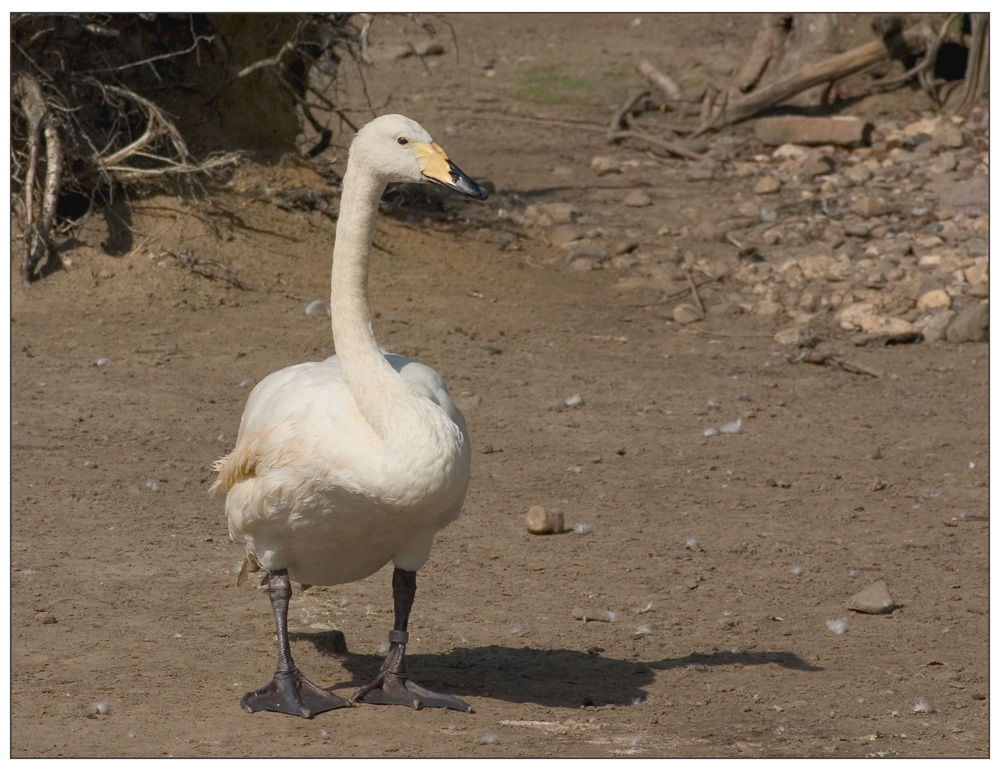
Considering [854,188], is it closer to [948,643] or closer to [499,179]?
[499,179]

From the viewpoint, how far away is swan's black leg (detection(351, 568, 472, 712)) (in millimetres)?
5070

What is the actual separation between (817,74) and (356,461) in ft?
44.1

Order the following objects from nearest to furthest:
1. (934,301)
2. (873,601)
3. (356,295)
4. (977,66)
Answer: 1. (356,295)
2. (873,601)
3. (934,301)
4. (977,66)

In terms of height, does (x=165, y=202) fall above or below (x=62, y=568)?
above

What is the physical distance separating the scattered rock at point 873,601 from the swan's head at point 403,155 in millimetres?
3009

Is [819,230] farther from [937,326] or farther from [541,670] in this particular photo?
[541,670]

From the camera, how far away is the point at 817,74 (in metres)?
16.5

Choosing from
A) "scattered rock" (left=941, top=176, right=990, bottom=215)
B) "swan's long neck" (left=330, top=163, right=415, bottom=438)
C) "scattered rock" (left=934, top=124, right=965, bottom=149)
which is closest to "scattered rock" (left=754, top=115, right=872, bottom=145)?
"scattered rock" (left=934, top=124, right=965, bottom=149)

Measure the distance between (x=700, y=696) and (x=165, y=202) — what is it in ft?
24.5

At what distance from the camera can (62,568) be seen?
6.38m

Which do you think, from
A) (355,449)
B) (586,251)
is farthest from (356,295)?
(586,251)

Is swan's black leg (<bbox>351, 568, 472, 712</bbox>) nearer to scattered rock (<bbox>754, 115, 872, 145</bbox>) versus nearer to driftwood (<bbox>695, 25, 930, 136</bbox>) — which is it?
scattered rock (<bbox>754, 115, 872, 145</bbox>)

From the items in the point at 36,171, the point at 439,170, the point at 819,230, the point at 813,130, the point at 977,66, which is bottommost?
the point at 819,230

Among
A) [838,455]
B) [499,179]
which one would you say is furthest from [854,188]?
[838,455]
